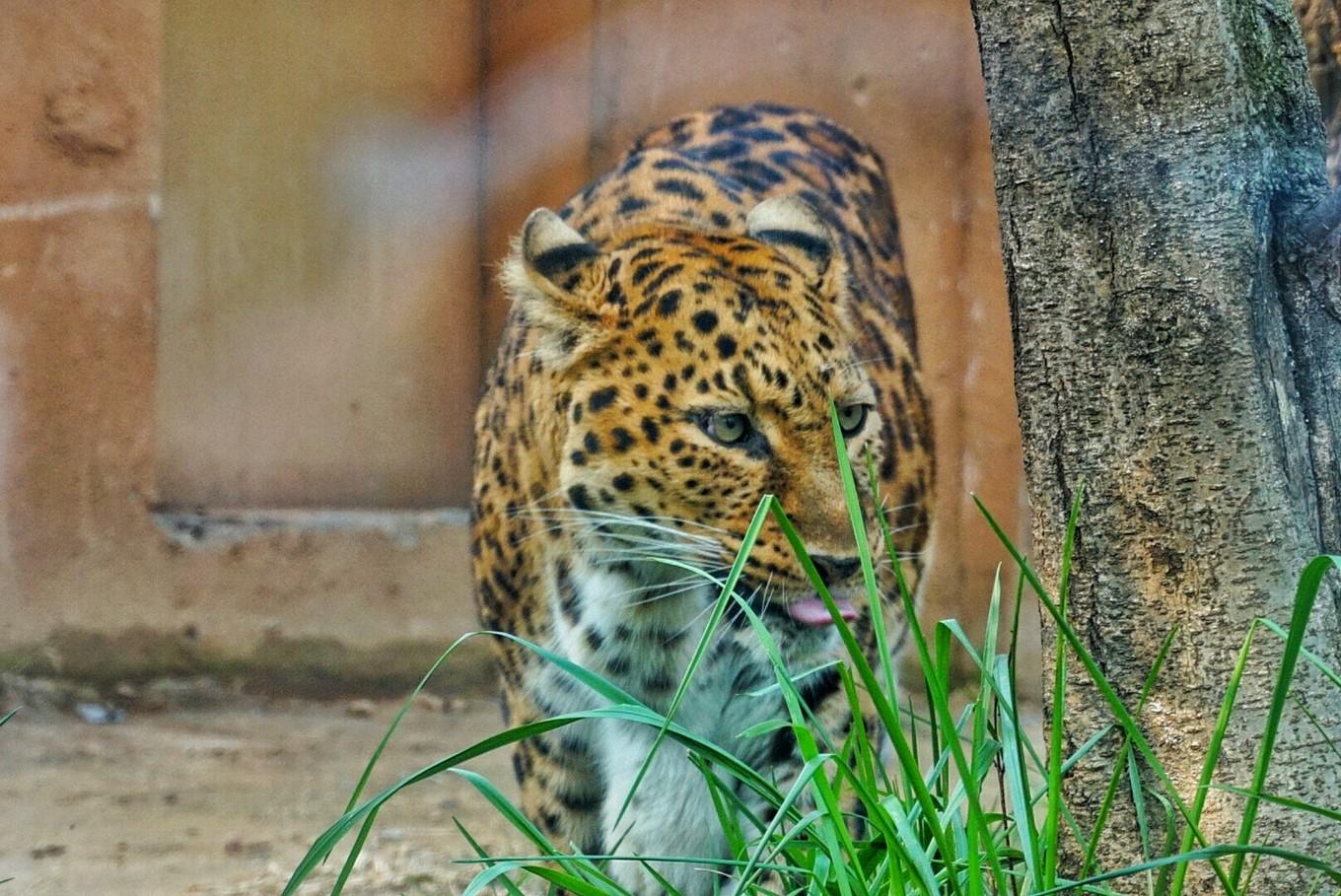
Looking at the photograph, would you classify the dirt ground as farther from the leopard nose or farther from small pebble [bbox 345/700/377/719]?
the leopard nose

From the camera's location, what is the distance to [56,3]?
5465 millimetres

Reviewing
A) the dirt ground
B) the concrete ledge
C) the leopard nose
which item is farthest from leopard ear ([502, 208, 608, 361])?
the concrete ledge

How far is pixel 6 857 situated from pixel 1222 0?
356 cm

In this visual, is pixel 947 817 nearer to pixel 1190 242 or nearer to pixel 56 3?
pixel 1190 242

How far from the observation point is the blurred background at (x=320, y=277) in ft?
18.3

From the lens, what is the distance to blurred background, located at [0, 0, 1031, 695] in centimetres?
558

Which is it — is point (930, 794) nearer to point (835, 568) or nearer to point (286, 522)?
point (835, 568)

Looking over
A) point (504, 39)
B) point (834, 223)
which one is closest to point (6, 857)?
point (834, 223)

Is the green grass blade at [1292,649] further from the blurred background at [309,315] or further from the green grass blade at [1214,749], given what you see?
the blurred background at [309,315]

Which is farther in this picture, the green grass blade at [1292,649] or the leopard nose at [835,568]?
the leopard nose at [835,568]

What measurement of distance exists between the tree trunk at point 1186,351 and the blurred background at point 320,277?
427cm

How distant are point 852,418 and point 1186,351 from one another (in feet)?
4.24

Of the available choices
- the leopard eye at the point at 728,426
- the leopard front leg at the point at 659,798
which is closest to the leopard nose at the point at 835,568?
the leopard eye at the point at 728,426

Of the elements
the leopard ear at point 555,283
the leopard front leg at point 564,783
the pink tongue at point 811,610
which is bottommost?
the leopard front leg at point 564,783
